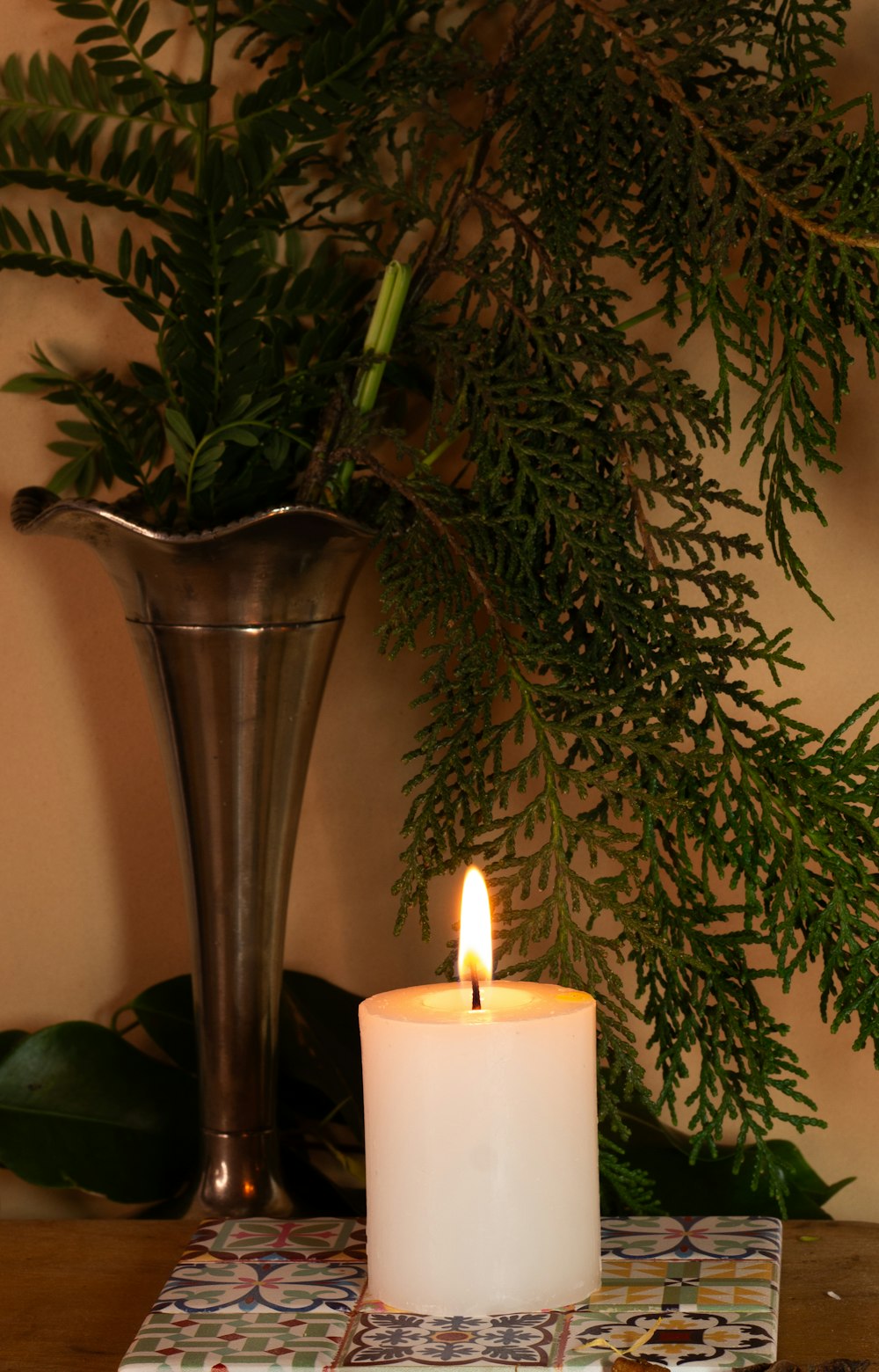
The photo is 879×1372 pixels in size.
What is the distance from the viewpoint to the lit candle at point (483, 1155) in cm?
50

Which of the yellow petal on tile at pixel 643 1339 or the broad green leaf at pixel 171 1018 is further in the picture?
the broad green leaf at pixel 171 1018

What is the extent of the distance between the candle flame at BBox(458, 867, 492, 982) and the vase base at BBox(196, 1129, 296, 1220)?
23 centimetres

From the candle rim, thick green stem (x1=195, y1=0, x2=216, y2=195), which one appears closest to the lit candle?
the candle rim

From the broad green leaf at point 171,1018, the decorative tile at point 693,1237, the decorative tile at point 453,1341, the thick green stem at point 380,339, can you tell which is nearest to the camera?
the decorative tile at point 453,1341

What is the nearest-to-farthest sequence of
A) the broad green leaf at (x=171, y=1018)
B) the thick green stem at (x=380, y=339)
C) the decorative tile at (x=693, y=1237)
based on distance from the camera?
the decorative tile at (x=693, y=1237)
the thick green stem at (x=380, y=339)
the broad green leaf at (x=171, y=1018)

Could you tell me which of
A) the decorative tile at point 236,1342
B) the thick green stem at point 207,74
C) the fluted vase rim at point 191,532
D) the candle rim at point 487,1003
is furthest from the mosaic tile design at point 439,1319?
the thick green stem at point 207,74

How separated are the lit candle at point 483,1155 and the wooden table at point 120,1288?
0.43 ft

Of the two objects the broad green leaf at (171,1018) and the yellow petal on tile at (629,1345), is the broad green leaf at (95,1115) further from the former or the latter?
the yellow petal on tile at (629,1345)

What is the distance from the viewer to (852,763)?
60cm

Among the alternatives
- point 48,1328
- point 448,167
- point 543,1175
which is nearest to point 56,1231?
point 48,1328

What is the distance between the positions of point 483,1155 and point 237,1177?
0.85 ft

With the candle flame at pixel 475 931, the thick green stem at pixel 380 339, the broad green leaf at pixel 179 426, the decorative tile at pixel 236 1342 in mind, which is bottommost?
the decorative tile at pixel 236 1342

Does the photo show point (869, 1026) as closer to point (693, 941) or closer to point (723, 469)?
point (693, 941)

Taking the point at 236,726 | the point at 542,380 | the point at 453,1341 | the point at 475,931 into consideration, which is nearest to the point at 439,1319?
the point at 453,1341
